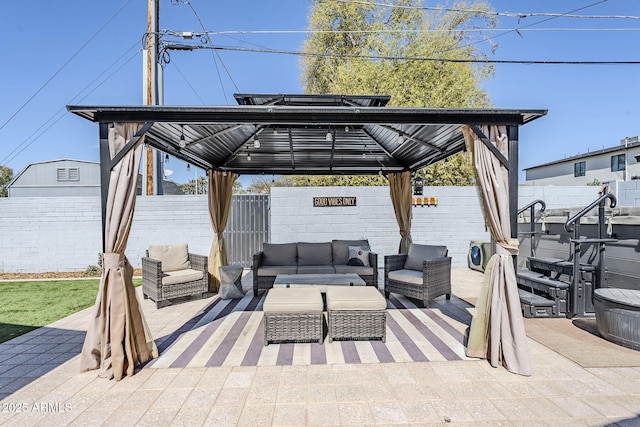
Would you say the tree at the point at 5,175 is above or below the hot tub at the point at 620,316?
above

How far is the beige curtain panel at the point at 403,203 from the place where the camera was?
6.83 metres

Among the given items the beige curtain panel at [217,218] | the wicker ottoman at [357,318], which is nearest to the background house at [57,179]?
the beige curtain panel at [217,218]

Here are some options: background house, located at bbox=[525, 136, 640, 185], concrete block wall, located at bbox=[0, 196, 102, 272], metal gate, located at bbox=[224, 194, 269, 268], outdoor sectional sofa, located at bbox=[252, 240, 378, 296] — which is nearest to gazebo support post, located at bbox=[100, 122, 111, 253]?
outdoor sectional sofa, located at bbox=[252, 240, 378, 296]

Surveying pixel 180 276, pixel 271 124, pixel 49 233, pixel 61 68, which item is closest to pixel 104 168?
pixel 271 124

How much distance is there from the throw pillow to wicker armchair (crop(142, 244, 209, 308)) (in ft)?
8.85

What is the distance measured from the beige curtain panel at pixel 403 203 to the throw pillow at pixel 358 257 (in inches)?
45.4

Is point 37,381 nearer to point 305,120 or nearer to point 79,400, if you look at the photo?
point 79,400

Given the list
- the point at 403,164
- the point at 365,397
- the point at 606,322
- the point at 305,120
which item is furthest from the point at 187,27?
the point at 606,322

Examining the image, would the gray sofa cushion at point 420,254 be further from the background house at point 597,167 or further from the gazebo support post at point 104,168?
the background house at point 597,167

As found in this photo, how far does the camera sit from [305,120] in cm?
336

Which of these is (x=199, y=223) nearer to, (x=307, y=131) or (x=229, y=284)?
(x=229, y=284)

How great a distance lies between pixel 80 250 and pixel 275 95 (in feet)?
24.4

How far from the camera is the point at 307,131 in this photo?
4898 millimetres

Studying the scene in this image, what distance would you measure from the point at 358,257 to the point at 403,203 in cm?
177
